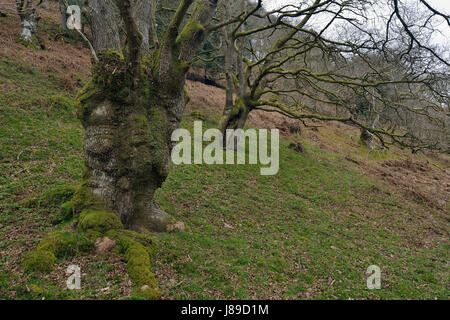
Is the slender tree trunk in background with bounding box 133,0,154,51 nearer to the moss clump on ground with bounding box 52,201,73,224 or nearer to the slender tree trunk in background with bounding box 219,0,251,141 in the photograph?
the moss clump on ground with bounding box 52,201,73,224

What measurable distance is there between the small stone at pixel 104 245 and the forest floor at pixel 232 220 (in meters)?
0.13

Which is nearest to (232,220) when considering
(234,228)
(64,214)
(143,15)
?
(234,228)

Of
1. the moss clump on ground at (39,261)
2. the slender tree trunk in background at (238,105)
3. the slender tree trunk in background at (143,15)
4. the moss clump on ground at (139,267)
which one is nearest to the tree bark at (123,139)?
the moss clump on ground at (139,267)

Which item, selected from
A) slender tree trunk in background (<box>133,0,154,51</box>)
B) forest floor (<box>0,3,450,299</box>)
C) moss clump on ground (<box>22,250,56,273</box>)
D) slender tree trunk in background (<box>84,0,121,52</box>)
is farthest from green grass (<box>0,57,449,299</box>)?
slender tree trunk in background (<box>133,0,154,51</box>)

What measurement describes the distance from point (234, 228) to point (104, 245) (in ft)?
12.2

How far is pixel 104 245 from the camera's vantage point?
5.05 m

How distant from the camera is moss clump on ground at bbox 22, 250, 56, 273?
4.29 meters

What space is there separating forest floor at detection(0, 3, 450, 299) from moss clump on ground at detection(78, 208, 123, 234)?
22.5 inches

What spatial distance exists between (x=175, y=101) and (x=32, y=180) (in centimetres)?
453

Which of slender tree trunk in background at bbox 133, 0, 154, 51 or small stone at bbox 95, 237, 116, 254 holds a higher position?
slender tree trunk in background at bbox 133, 0, 154, 51

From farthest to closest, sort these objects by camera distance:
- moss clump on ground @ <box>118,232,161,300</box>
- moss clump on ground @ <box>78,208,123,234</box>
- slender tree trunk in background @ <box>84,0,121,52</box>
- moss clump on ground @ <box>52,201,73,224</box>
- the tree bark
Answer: moss clump on ground @ <box>52,201,73,224</box> < the tree bark < slender tree trunk in background @ <box>84,0,121,52</box> < moss clump on ground @ <box>78,208,123,234</box> < moss clump on ground @ <box>118,232,161,300</box>
